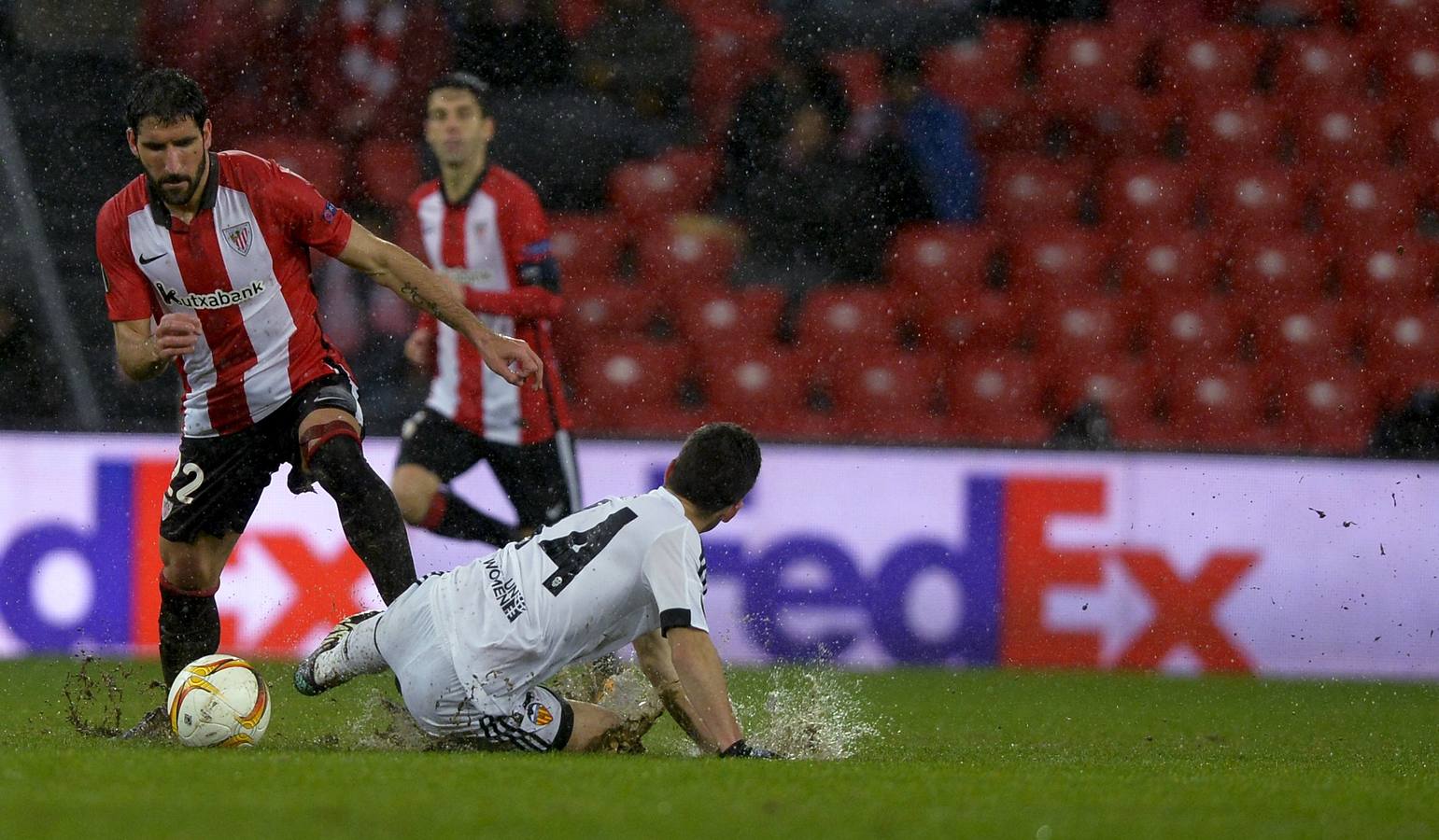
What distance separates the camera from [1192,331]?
31.1 ft

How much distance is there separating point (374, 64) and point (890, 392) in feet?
9.86

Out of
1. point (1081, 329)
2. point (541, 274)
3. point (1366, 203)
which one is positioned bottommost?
point (1081, 329)

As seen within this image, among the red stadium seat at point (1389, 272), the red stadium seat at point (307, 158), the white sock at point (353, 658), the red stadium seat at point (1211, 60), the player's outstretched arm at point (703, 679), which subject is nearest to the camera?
the player's outstretched arm at point (703, 679)

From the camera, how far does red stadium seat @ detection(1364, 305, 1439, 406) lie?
30.0 ft

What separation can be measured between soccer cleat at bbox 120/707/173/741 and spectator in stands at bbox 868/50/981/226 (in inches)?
212

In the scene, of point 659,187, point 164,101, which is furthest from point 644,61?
point 164,101

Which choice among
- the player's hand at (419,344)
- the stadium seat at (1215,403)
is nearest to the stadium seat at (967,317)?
the stadium seat at (1215,403)

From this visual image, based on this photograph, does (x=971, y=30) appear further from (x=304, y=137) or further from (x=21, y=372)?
Answer: (x=21, y=372)

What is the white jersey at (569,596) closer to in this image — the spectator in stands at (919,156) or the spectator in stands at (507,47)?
the spectator in stands at (507,47)

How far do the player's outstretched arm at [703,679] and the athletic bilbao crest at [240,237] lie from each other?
1.72 m

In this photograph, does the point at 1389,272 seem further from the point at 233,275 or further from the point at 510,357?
the point at 233,275

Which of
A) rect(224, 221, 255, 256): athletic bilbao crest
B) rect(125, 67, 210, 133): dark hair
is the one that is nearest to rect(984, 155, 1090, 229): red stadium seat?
rect(224, 221, 255, 256): athletic bilbao crest

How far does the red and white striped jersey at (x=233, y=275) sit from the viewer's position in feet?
16.9

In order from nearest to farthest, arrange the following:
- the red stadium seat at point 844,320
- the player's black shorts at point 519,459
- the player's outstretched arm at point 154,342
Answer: the player's outstretched arm at point 154,342, the player's black shorts at point 519,459, the red stadium seat at point 844,320
